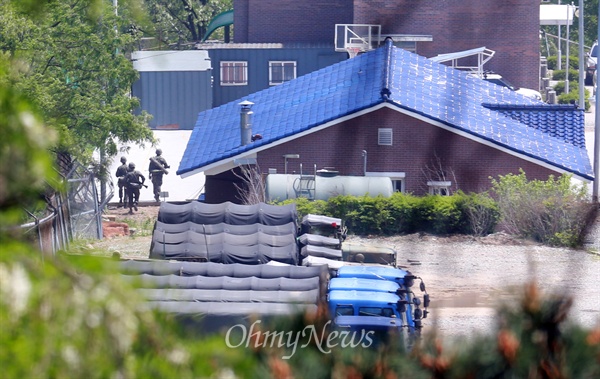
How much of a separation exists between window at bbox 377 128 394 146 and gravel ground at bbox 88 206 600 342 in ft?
6.78

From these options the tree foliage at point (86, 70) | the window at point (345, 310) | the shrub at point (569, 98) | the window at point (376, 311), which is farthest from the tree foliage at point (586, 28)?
the window at point (345, 310)

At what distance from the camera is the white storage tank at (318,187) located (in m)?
13.1

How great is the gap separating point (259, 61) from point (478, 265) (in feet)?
59.2

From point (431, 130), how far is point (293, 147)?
7.29 ft

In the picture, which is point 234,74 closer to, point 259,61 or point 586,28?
point 259,61

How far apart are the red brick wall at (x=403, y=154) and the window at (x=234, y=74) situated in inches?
502

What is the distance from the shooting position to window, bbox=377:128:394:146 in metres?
14.2

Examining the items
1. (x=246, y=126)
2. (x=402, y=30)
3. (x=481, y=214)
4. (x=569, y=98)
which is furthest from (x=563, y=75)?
(x=481, y=214)

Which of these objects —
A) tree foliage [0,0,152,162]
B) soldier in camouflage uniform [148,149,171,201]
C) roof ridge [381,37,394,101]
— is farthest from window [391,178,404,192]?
soldier in camouflage uniform [148,149,171,201]

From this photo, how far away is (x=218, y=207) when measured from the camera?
36.9 ft

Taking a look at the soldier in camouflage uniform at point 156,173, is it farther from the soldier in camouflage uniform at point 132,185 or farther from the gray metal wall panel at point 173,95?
the gray metal wall panel at point 173,95

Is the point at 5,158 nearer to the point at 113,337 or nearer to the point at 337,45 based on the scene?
the point at 113,337

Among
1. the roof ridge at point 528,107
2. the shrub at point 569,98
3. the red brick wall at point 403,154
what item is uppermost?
the shrub at point 569,98

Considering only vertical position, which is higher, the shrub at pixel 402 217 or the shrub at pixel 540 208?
the shrub at pixel 540 208
